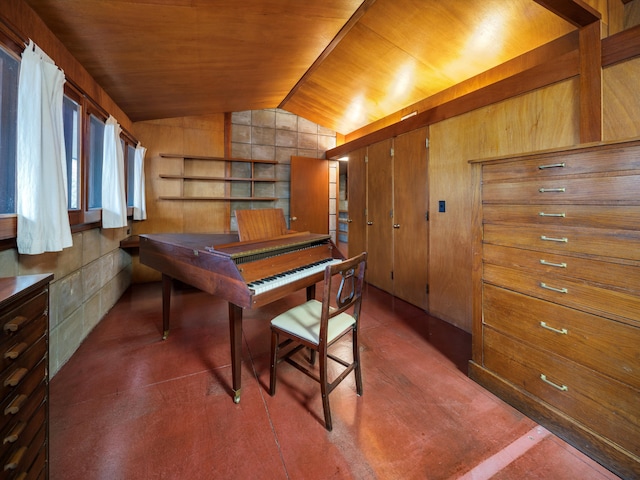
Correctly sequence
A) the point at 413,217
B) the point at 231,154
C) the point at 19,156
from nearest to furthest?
the point at 19,156 → the point at 413,217 → the point at 231,154

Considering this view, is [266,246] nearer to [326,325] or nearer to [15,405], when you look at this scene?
[326,325]

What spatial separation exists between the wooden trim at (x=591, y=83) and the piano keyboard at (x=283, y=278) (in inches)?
77.4

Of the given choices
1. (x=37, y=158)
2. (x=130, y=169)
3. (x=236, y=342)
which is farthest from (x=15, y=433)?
(x=130, y=169)

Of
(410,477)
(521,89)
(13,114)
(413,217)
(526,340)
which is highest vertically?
(521,89)

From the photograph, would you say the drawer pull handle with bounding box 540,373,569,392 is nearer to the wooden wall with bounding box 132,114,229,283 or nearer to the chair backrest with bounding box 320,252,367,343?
the chair backrest with bounding box 320,252,367,343

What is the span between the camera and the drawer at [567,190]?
3.81ft

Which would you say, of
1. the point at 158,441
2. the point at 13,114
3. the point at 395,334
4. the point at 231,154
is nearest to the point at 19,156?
the point at 13,114

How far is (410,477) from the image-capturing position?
1.18 meters

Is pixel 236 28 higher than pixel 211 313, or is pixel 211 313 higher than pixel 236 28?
pixel 236 28

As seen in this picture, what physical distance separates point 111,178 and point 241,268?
2186 millimetres

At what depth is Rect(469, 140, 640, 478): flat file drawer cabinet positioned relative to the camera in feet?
3.84

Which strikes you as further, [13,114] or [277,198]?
[277,198]

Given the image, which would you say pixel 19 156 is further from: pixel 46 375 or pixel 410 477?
pixel 410 477

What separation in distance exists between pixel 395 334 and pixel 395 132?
7.89 feet
